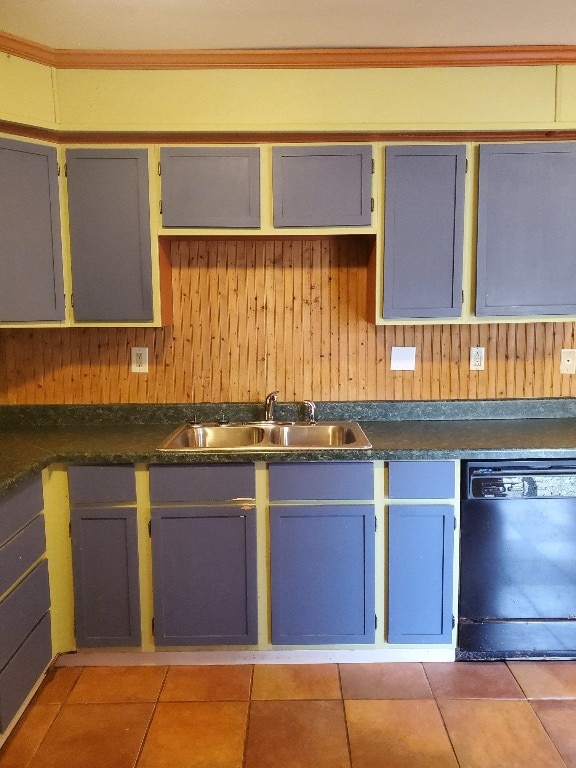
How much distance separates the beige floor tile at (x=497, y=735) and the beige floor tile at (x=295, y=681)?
44 centimetres

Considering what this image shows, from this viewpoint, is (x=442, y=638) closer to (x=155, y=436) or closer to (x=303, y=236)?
(x=155, y=436)

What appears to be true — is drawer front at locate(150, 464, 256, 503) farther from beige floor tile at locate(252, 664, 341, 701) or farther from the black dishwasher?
the black dishwasher

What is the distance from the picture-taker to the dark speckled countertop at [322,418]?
7.97ft

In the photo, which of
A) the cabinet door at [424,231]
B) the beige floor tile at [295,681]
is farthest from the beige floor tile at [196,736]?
the cabinet door at [424,231]

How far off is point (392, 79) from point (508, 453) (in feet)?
5.31

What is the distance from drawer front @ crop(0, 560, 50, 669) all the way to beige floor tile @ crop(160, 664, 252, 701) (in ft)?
1.93

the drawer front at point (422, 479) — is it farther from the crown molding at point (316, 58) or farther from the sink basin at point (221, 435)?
the crown molding at point (316, 58)

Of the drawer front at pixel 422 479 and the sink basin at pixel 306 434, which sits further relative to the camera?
the sink basin at pixel 306 434

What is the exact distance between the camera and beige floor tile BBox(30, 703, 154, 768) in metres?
2.04

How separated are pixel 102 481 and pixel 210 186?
4.36 ft

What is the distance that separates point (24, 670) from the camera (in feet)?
7.26

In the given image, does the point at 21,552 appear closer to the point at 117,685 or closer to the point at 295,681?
the point at 117,685

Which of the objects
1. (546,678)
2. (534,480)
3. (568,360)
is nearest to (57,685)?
(546,678)

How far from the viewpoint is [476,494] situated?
244cm
